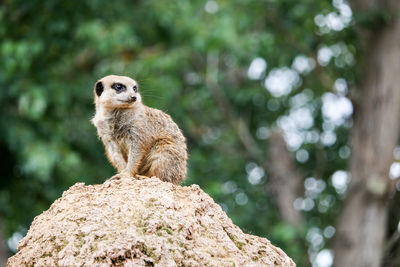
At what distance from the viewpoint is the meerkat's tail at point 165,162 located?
563 cm

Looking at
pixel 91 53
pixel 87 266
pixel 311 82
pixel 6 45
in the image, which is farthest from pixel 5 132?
pixel 87 266

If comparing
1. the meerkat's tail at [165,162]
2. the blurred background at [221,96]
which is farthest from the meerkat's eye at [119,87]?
the blurred background at [221,96]

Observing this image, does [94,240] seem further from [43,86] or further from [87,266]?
[43,86]

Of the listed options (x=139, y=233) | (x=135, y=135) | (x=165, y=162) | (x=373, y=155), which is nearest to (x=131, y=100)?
(x=135, y=135)

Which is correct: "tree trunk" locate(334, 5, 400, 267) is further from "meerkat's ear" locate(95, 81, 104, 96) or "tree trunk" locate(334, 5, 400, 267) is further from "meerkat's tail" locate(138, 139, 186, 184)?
"meerkat's ear" locate(95, 81, 104, 96)

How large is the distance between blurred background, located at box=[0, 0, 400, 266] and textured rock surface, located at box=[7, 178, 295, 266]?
4.78 meters

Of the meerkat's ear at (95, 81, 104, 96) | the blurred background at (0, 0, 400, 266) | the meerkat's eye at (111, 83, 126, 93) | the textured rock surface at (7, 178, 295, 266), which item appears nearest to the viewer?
the textured rock surface at (7, 178, 295, 266)

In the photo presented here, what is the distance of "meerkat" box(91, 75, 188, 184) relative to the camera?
5.67 m

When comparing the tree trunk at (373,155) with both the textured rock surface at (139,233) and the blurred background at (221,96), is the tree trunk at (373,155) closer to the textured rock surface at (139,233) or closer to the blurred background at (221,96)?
the blurred background at (221,96)

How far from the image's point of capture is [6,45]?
31.7 feet

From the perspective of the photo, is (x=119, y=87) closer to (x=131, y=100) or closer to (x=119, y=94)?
(x=119, y=94)

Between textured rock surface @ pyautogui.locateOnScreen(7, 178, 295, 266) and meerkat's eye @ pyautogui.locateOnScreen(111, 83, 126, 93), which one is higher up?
meerkat's eye @ pyautogui.locateOnScreen(111, 83, 126, 93)

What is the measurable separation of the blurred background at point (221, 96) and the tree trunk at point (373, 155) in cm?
2

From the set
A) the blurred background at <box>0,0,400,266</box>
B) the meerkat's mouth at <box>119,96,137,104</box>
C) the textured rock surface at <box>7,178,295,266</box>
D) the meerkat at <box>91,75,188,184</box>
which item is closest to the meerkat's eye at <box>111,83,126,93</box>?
the meerkat at <box>91,75,188,184</box>
